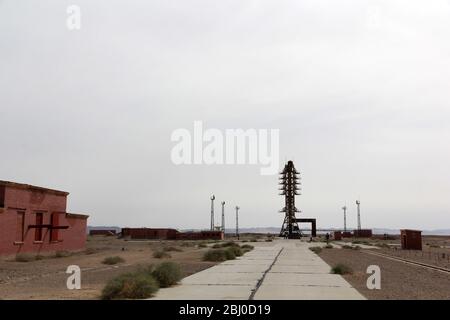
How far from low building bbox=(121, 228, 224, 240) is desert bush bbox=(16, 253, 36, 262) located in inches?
2449

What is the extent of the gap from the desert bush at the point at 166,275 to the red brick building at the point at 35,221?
63.6 feet

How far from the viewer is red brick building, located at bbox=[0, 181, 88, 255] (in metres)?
33.9

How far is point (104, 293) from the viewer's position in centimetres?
1455

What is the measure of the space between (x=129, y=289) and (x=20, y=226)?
24879 mm

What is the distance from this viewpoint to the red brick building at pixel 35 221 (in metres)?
33.9

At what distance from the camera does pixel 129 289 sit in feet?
46.9

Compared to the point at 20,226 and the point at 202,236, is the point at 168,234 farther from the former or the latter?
the point at 20,226

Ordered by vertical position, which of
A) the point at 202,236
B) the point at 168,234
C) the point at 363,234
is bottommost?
the point at 202,236

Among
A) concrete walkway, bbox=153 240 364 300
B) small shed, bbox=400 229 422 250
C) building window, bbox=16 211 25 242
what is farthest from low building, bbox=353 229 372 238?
concrete walkway, bbox=153 240 364 300

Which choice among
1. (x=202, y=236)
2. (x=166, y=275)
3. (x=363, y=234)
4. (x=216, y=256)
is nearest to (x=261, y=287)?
(x=166, y=275)
